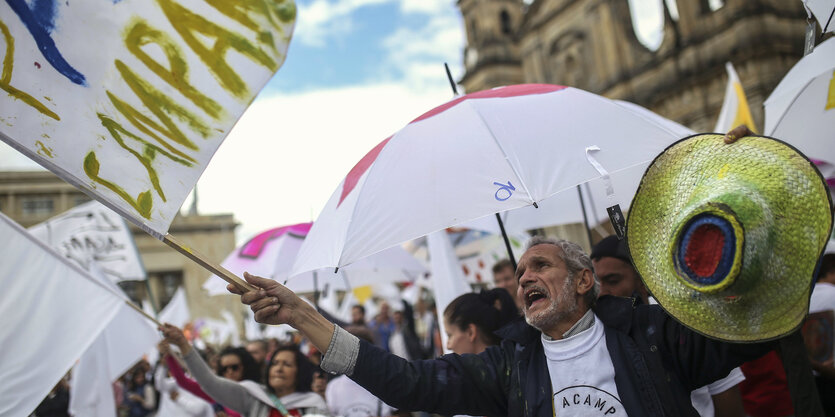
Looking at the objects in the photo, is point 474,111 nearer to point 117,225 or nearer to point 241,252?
point 241,252

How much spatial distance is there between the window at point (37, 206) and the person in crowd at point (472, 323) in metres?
41.2

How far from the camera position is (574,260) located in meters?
2.53

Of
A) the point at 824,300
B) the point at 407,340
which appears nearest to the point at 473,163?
the point at 824,300

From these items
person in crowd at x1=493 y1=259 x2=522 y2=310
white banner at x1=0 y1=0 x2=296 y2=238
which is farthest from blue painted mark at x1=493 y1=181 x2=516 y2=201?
person in crowd at x1=493 y1=259 x2=522 y2=310

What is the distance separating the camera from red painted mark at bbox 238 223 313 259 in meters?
6.74

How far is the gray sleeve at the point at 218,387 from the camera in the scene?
3.86 m

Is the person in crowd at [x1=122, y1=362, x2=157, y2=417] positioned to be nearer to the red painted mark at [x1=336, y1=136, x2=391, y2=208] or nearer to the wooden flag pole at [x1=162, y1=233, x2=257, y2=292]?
the red painted mark at [x1=336, y1=136, x2=391, y2=208]

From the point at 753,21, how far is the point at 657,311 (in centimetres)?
1950

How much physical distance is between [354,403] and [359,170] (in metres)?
2.34

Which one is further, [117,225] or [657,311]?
[117,225]

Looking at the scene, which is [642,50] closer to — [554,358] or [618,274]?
[618,274]

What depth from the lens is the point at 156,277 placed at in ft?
139

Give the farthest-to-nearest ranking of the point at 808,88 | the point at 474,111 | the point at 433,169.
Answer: the point at 808,88, the point at 474,111, the point at 433,169

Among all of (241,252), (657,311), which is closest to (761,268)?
(657,311)
